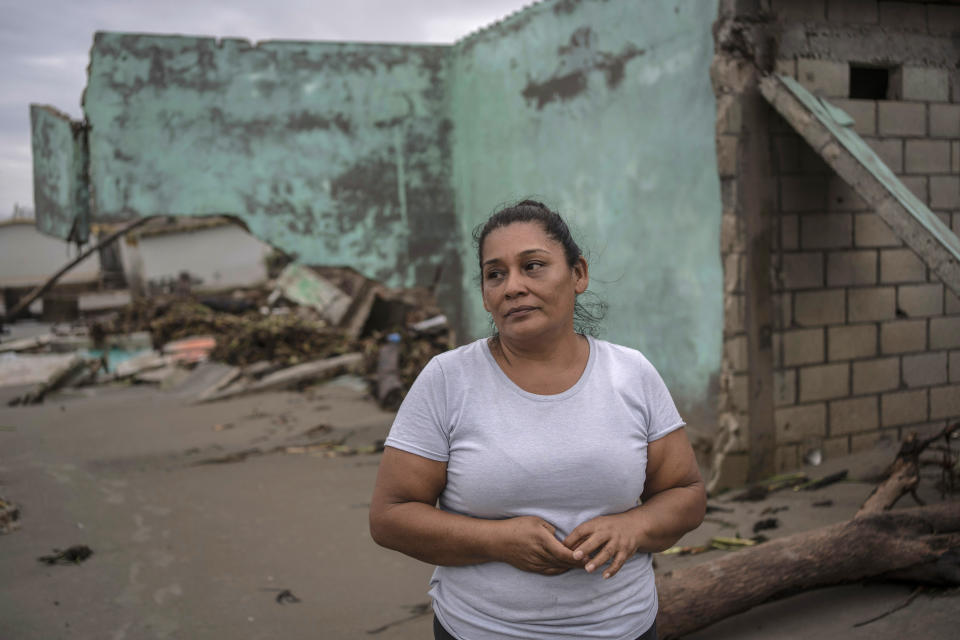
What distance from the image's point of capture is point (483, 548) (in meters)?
1.58

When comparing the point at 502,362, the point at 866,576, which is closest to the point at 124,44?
the point at 502,362

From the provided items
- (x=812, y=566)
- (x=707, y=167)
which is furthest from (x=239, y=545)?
(x=707, y=167)

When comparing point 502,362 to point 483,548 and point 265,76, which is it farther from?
point 265,76

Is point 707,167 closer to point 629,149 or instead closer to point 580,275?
point 629,149

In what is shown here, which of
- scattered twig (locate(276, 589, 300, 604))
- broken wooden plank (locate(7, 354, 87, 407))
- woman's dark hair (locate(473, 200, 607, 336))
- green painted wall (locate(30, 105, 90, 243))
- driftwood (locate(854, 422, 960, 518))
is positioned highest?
green painted wall (locate(30, 105, 90, 243))

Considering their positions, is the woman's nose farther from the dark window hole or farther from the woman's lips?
the dark window hole

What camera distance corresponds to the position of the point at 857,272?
5.04 m

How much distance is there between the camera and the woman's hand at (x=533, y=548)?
1525 millimetres

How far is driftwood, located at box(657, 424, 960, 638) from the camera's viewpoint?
2.87m

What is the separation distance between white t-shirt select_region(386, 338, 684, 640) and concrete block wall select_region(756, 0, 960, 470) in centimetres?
349

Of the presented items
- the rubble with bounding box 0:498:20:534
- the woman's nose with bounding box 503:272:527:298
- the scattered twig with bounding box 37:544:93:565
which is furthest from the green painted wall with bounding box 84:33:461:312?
the woman's nose with bounding box 503:272:527:298

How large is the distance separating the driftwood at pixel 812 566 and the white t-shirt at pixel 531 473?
1.35 m

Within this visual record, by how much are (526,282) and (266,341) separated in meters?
9.90

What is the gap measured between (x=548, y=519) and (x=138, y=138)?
281 inches
